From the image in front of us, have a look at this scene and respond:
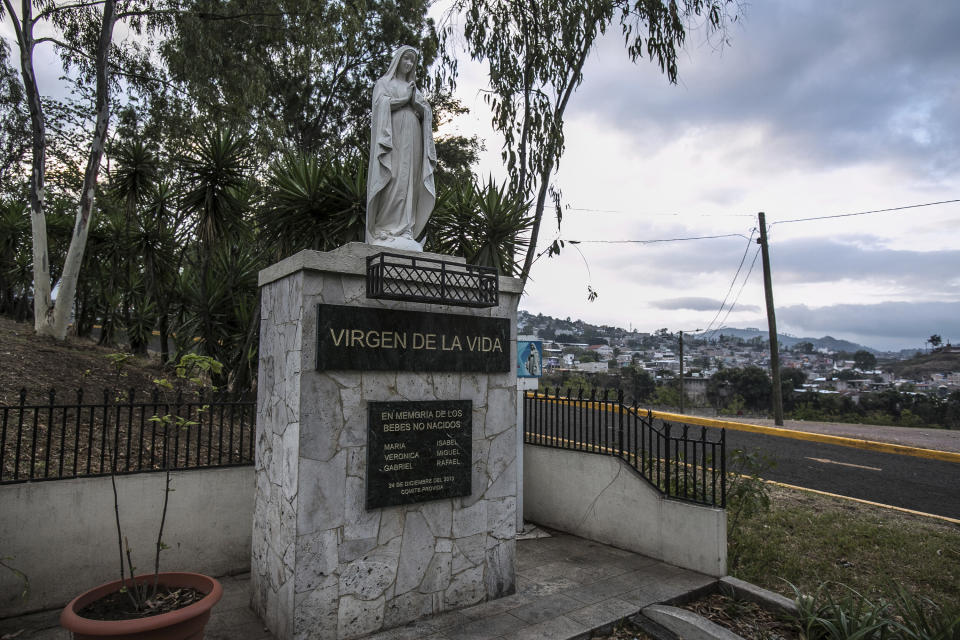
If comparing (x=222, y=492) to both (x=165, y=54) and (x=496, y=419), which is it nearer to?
(x=496, y=419)

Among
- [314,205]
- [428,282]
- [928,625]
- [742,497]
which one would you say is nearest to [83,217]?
[314,205]

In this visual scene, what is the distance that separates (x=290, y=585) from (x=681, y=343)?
2105 cm

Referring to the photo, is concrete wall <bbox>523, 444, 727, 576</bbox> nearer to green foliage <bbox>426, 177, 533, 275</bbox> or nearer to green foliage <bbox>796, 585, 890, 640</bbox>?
green foliage <bbox>796, 585, 890, 640</bbox>

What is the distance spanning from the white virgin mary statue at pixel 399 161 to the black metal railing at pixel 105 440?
2.04 metres

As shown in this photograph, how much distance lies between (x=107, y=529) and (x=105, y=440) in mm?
1192

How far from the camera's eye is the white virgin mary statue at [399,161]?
4.37 meters

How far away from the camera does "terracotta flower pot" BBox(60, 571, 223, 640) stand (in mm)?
2879

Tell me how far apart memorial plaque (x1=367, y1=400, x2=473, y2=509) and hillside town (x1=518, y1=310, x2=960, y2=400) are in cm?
270

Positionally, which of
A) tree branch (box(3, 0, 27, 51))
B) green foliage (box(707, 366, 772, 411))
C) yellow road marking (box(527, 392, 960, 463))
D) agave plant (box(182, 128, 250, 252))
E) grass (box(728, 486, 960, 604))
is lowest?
grass (box(728, 486, 960, 604))

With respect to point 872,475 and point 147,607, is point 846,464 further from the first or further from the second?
point 147,607

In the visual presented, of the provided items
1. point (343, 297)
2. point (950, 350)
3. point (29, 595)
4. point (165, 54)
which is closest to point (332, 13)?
point (165, 54)

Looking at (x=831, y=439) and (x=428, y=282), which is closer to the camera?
(x=428, y=282)

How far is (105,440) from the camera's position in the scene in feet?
17.4

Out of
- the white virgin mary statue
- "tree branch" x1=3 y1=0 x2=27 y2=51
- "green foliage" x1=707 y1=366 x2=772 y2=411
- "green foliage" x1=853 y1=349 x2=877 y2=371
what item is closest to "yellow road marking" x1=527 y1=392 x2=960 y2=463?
the white virgin mary statue
